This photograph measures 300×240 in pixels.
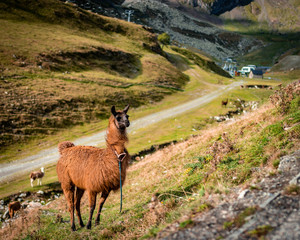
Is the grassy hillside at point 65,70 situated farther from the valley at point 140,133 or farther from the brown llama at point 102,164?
the brown llama at point 102,164

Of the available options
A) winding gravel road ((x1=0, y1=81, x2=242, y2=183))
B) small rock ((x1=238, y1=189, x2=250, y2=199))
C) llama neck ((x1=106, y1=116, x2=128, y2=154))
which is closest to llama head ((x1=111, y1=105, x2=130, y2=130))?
llama neck ((x1=106, y1=116, x2=128, y2=154))

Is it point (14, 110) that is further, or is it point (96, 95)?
point (96, 95)

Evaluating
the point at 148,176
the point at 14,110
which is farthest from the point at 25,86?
the point at 148,176

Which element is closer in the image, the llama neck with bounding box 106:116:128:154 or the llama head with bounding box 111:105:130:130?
the llama head with bounding box 111:105:130:130

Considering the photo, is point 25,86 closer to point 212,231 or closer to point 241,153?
point 241,153

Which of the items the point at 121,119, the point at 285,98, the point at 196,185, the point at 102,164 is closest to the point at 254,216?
the point at 196,185

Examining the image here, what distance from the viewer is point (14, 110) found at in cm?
2906

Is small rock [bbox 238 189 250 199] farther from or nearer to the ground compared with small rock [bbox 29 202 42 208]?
farther from the ground

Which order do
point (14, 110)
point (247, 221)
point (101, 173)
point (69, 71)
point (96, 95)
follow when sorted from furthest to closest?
1. point (69, 71)
2. point (96, 95)
3. point (14, 110)
4. point (101, 173)
5. point (247, 221)

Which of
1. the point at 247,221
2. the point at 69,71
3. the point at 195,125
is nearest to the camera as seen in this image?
the point at 247,221

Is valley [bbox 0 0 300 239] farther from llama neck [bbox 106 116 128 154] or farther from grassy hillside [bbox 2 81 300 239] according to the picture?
llama neck [bbox 106 116 128 154]

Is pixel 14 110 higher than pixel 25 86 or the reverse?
the reverse

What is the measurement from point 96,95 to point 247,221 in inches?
1501

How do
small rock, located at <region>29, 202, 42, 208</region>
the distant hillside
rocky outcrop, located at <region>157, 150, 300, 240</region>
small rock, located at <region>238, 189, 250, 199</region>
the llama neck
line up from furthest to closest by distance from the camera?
the distant hillside → small rock, located at <region>29, 202, 42, 208</region> → the llama neck → small rock, located at <region>238, 189, 250, 199</region> → rocky outcrop, located at <region>157, 150, 300, 240</region>
